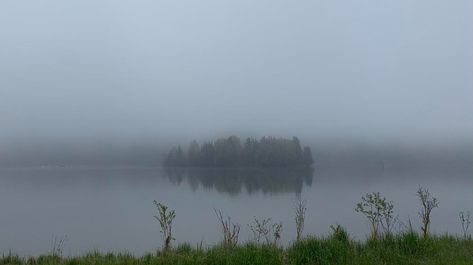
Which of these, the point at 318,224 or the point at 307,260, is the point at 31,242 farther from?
the point at 307,260

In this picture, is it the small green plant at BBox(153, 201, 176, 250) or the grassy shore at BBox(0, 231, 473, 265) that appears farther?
the small green plant at BBox(153, 201, 176, 250)

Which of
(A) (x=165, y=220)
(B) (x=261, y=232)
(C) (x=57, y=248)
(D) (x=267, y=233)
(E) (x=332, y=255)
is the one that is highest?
(A) (x=165, y=220)

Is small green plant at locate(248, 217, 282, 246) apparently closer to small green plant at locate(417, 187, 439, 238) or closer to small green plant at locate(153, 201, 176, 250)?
small green plant at locate(153, 201, 176, 250)

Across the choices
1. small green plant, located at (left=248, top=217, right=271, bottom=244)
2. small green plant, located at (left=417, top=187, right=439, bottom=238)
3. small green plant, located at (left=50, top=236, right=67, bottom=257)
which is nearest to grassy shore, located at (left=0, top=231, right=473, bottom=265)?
small green plant, located at (left=50, top=236, right=67, bottom=257)

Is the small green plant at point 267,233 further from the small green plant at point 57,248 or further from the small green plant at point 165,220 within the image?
the small green plant at point 57,248

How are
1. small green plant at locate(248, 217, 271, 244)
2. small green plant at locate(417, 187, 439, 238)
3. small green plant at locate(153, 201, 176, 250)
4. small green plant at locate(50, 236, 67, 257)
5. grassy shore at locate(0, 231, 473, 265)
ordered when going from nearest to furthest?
1. grassy shore at locate(0, 231, 473, 265)
2. small green plant at locate(153, 201, 176, 250)
3. small green plant at locate(50, 236, 67, 257)
4. small green plant at locate(417, 187, 439, 238)
5. small green plant at locate(248, 217, 271, 244)

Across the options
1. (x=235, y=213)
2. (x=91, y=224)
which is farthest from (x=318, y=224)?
(x=91, y=224)

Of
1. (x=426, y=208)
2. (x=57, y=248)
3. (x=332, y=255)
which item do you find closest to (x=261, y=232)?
(x=332, y=255)

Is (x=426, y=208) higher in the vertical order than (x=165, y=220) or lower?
lower

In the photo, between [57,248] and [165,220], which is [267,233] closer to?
[165,220]

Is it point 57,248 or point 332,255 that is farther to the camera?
point 57,248

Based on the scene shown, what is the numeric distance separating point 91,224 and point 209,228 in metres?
8.29

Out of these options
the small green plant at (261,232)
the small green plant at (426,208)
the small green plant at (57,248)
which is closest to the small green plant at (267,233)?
the small green plant at (261,232)

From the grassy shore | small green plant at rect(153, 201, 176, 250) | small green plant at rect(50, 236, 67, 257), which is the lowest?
small green plant at rect(50, 236, 67, 257)
